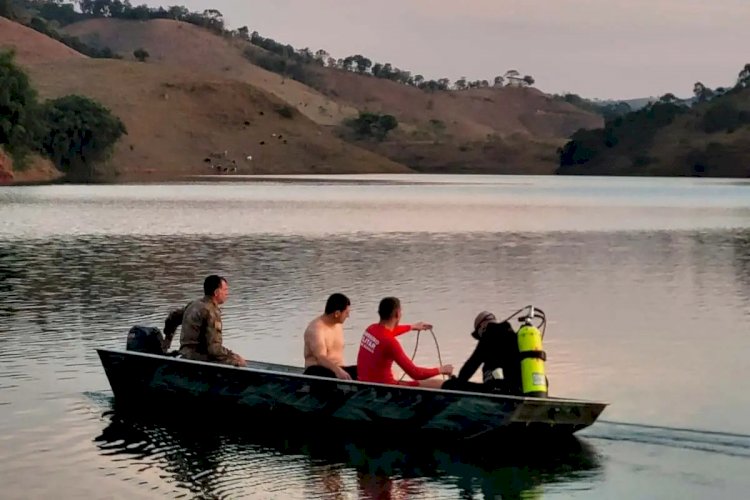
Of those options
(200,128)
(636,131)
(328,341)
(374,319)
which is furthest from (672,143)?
(328,341)

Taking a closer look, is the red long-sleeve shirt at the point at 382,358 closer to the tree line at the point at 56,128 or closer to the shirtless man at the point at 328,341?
the shirtless man at the point at 328,341

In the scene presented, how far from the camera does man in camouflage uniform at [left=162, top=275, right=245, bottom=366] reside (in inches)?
679

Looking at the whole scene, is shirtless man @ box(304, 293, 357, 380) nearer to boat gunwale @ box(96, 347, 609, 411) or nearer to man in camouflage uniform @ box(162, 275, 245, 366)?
boat gunwale @ box(96, 347, 609, 411)

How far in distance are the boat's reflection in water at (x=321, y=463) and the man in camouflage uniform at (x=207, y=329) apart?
848 mm

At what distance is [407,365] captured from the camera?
15484mm

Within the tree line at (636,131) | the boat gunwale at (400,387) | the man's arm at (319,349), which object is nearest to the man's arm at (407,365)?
the boat gunwale at (400,387)

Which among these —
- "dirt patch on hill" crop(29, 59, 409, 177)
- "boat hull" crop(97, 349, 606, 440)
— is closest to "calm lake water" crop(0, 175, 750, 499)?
"boat hull" crop(97, 349, 606, 440)

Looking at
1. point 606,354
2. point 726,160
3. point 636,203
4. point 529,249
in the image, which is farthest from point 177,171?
point 606,354

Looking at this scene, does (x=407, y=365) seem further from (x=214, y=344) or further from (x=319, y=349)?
(x=214, y=344)

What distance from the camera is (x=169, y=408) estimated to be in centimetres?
1741

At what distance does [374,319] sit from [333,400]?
10439 millimetres

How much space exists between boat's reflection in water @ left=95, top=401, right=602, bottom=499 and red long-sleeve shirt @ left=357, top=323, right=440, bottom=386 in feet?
2.32

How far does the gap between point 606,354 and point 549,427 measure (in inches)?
301

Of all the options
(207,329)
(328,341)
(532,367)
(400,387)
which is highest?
(207,329)
